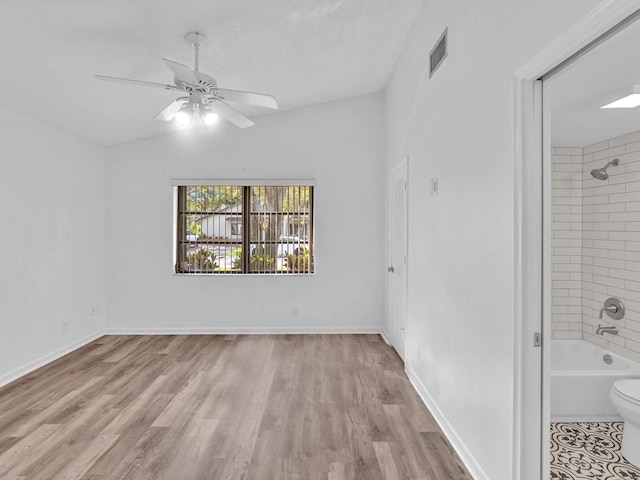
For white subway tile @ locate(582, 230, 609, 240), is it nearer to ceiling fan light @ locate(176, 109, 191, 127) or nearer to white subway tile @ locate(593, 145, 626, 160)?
white subway tile @ locate(593, 145, 626, 160)

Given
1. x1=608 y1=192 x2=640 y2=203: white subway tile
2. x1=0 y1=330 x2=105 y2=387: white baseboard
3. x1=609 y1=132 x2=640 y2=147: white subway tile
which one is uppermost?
x1=609 y1=132 x2=640 y2=147: white subway tile

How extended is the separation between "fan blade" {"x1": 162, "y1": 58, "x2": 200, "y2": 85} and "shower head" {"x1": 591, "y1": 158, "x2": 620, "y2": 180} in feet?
7.42

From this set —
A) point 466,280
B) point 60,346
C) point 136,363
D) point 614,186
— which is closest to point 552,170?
point 614,186

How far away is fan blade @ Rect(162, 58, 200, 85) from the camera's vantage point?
2.44 metres

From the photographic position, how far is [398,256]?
4.52 metres

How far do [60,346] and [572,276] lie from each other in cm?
482

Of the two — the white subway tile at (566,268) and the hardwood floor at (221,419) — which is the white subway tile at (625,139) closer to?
the white subway tile at (566,268)

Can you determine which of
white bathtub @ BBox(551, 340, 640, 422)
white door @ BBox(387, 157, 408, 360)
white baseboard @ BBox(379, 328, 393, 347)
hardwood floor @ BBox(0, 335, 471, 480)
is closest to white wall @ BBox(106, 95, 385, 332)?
white baseboard @ BBox(379, 328, 393, 347)

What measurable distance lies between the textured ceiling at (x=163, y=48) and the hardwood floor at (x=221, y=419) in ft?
8.32

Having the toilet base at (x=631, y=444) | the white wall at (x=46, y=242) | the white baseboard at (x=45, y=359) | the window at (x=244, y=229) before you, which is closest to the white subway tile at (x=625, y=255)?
the toilet base at (x=631, y=444)

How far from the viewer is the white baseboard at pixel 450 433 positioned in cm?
221

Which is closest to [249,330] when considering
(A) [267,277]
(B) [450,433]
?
(A) [267,277]

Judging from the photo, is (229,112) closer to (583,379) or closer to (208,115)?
(208,115)

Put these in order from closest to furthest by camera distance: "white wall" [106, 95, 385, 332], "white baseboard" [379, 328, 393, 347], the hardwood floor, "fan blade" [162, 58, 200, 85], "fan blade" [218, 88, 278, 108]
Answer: the hardwood floor → "fan blade" [162, 58, 200, 85] → "fan blade" [218, 88, 278, 108] → "white baseboard" [379, 328, 393, 347] → "white wall" [106, 95, 385, 332]
